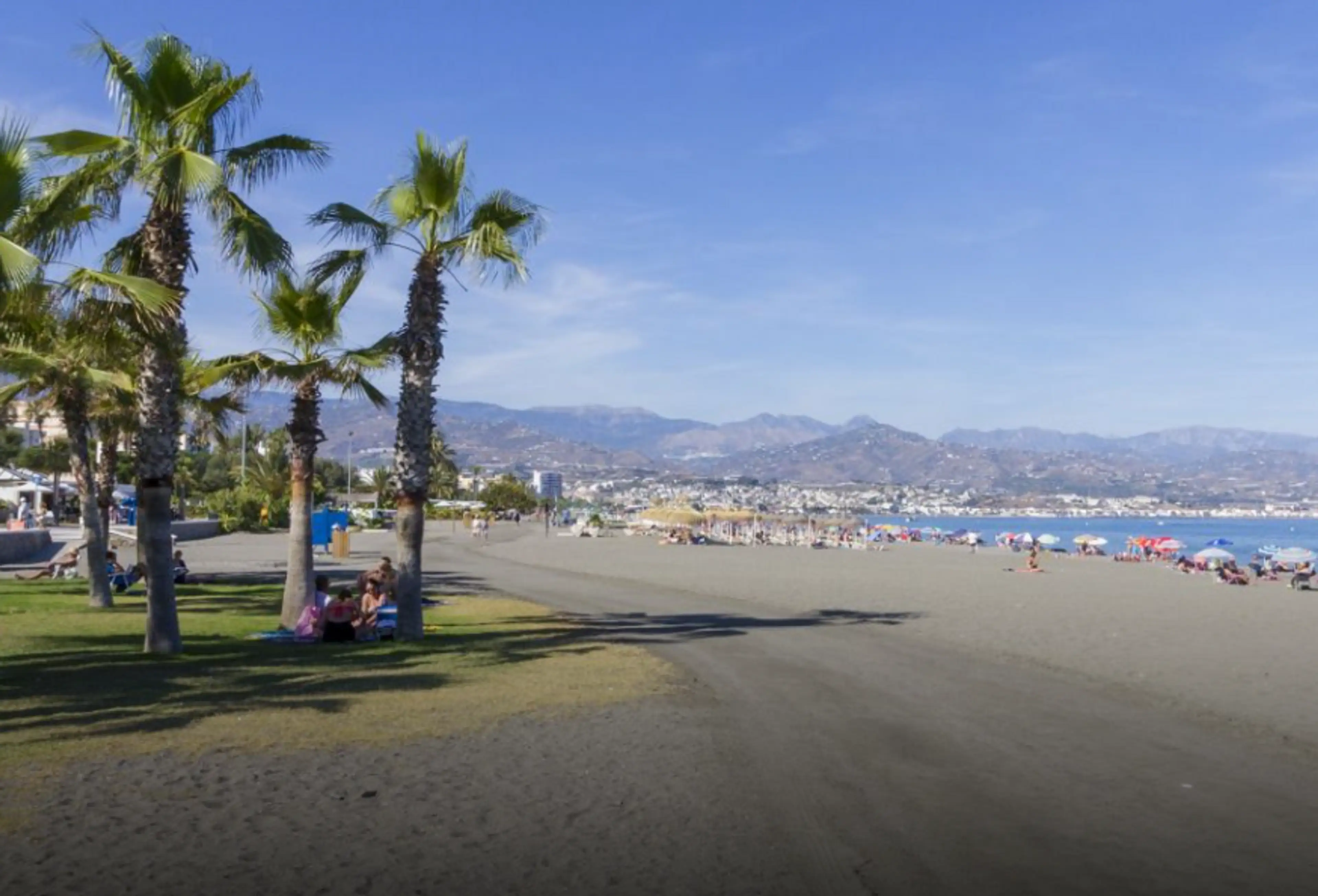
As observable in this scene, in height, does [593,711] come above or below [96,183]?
below

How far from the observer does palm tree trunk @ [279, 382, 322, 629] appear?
1691 cm

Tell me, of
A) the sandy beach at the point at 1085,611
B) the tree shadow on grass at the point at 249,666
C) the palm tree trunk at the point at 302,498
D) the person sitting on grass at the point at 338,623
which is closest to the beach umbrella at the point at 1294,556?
the sandy beach at the point at 1085,611

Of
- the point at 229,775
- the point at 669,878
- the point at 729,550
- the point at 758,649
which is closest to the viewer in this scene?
the point at 669,878

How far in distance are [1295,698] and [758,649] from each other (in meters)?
6.16

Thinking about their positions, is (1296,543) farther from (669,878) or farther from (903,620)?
(669,878)

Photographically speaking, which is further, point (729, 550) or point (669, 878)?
point (729, 550)

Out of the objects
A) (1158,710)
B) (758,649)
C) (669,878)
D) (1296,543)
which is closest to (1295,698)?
(1158,710)

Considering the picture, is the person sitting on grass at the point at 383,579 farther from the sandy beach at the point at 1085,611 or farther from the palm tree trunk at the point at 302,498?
the sandy beach at the point at 1085,611

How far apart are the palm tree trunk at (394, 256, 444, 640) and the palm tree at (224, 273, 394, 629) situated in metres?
0.85

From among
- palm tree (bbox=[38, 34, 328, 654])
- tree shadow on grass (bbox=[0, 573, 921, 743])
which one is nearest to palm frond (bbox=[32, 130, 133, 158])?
palm tree (bbox=[38, 34, 328, 654])

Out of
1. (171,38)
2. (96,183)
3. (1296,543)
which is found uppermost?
(171,38)

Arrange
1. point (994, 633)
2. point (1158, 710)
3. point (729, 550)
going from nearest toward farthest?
1. point (1158, 710)
2. point (994, 633)
3. point (729, 550)

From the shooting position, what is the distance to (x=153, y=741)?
858 cm

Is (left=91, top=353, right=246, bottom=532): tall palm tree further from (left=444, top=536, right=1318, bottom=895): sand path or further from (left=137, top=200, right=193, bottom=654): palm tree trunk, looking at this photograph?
(left=444, top=536, right=1318, bottom=895): sand path
